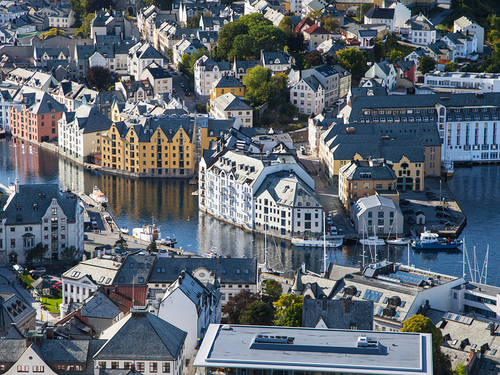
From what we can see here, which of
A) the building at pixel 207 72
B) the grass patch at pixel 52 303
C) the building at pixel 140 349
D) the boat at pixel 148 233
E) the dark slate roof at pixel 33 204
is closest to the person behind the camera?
the building at pixel 140 349

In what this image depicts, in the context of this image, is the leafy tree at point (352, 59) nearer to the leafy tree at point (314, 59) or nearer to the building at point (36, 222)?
the leafy tree at point (314, 59)

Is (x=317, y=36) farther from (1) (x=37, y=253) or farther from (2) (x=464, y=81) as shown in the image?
(1) (x=37, y=253)

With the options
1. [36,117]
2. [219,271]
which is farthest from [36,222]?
[36,117]

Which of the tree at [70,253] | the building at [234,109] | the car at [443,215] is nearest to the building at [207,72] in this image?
the building at [234,109]

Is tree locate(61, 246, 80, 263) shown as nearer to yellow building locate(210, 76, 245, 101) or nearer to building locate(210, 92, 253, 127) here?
building locate(210, 92, 253, 127)

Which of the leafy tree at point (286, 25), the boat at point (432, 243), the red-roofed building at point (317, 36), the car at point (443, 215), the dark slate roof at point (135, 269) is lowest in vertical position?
the boat at point (432, 243)

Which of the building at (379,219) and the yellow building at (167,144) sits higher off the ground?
the yellow building at (167,144)

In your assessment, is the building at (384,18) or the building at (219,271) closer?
the building at (219,271)
